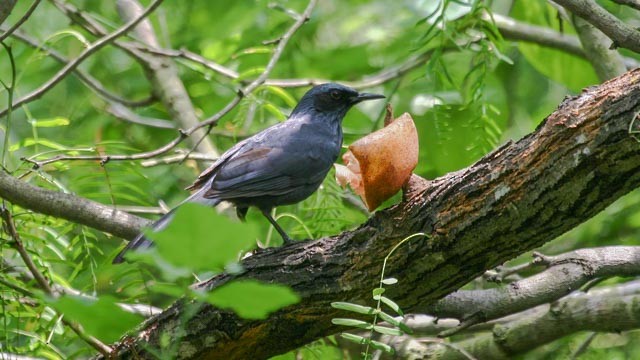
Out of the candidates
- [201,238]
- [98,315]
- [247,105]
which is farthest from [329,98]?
[201,238]

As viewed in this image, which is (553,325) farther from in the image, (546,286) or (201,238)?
(201,238)

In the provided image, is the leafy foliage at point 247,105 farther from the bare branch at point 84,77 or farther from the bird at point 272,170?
the bird at point 272,170

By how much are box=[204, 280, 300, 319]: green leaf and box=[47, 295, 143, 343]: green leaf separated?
0.25m

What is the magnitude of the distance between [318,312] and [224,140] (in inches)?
146

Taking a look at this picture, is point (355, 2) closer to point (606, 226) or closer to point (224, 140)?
point (224, 140)

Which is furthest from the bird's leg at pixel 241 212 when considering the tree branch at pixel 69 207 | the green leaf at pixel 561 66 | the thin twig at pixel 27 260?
the green leaf at pixel 561 66

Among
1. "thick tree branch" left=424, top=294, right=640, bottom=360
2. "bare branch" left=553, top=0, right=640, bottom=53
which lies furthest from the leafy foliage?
"bare branch" left=553, top=0, right=640, bottom=53

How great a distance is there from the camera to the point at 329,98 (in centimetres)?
573

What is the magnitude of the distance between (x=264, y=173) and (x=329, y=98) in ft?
3.26

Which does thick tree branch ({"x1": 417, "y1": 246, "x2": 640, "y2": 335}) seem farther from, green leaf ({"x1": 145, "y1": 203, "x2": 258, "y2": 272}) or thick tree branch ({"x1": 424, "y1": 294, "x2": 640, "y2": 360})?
green leaf ({"x1": 145, "y1": 203, "x2": 258, "y2": 272})

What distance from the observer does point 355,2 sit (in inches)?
323

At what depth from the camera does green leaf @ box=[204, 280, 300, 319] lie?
1692 mm

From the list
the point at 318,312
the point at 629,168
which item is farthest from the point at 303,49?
the point at 629,168

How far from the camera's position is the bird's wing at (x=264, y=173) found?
4.87 metres
